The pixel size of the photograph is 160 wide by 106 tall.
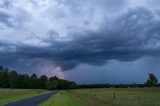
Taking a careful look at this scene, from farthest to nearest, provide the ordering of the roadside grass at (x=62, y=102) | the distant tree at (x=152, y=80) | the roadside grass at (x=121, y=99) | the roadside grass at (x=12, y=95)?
1. the distant tree at (x=152, y=80)
2. the roadside grass at (x=12, y=95)
3. the roadside grass at (x=62, y=102)
4. the roadside grass at (x=121, y=99)

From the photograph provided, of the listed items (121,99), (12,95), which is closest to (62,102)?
(121,99)

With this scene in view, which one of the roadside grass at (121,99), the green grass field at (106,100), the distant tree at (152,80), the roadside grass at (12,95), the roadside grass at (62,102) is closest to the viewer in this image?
the roadside grass at (121,99)

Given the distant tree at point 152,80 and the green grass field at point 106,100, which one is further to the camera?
the distant tree at point 152,80

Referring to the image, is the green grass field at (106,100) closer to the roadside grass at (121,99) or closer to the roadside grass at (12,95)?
the roadside grass at (121,99)

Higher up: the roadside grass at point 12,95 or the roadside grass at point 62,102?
the roadside grass at point 12,95

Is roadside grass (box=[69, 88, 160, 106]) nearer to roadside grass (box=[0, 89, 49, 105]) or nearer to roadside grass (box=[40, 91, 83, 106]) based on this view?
roadside grass (box=[40, 91, 83, 106])

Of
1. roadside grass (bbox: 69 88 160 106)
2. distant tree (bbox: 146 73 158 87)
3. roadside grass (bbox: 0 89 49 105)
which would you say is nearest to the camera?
roadside grass (bbox: 69 88 160 106)

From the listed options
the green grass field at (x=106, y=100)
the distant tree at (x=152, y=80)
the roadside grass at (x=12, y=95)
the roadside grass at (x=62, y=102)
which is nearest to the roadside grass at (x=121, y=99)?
the green grass field at (x=106, y=100)

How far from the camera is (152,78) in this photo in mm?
173000

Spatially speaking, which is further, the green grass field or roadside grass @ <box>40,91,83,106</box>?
roadside grass @ <box>40,91,83,106</box>

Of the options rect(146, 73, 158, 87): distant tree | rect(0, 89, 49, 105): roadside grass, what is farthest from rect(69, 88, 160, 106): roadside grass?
rect(146, 73, 158, 87): distant tree

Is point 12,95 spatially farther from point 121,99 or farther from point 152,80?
point 152,80

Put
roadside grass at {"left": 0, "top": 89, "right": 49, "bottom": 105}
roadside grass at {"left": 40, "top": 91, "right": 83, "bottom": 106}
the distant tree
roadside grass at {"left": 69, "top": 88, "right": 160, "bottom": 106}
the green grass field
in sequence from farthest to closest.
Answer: the distant tree, roadside grass at {"left": 0, "top": 89, "right": 49, "bottom": 105}, roadside grass at {"left": 40, "top": 91, "right": 83, "bottom": 106}, the green grass field, roadside grass at {"left": 69, "top": 88, "right": 160, "bottom": 106}

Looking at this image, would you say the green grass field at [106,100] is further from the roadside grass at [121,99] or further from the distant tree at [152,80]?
the distant tree at [152,80]
